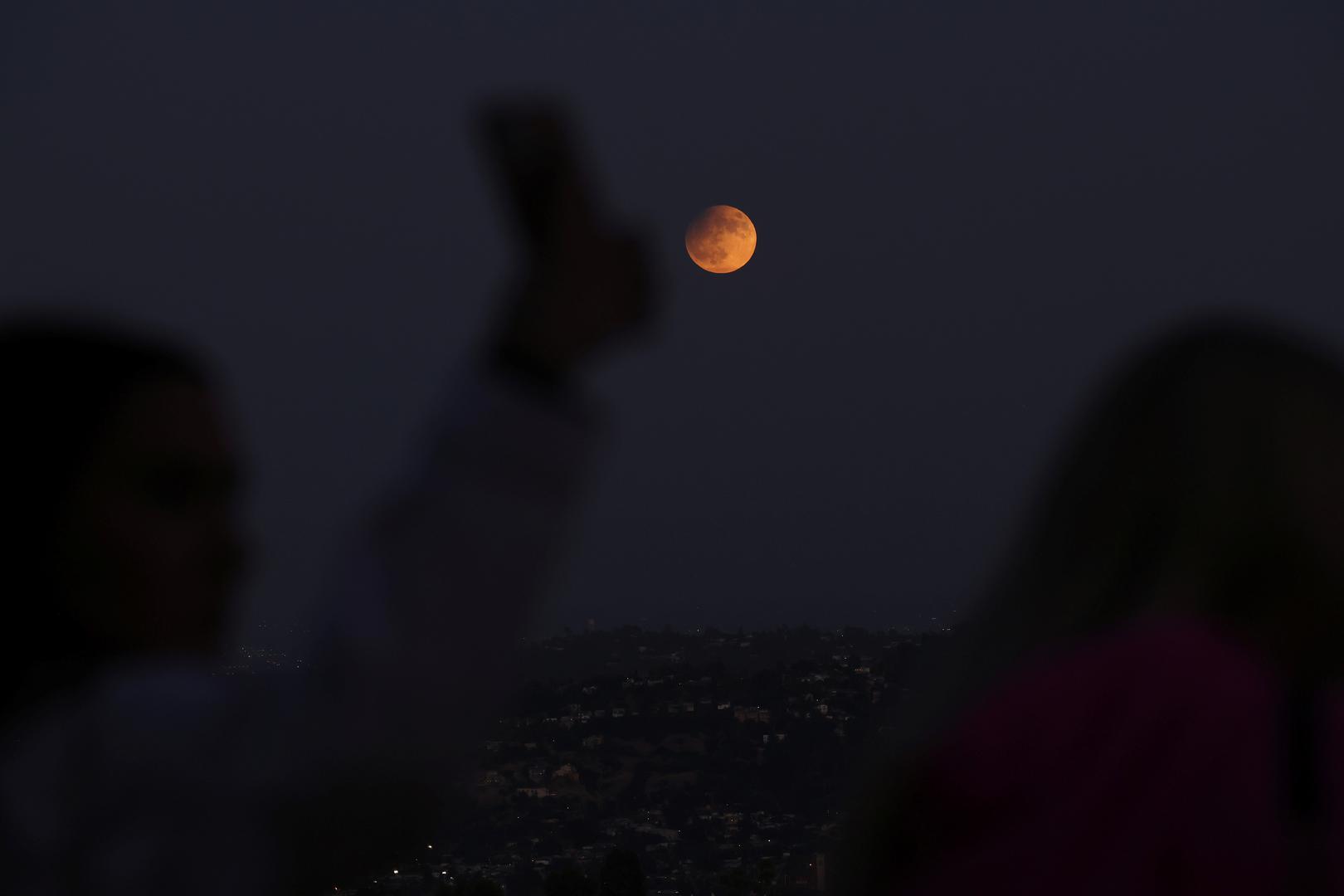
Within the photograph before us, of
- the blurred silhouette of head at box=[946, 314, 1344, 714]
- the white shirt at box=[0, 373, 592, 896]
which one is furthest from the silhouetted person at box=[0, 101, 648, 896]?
the blurred silhouette of head at box=[946, 314, 1344, 714]

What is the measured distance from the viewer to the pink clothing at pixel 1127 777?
3.96 ft

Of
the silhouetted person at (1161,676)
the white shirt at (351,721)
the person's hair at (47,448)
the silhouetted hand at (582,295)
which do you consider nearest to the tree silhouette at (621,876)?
A: the silhouetted person at (1161,676)

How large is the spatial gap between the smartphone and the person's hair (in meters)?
0.48

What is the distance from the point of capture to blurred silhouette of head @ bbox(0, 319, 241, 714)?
1082 mm

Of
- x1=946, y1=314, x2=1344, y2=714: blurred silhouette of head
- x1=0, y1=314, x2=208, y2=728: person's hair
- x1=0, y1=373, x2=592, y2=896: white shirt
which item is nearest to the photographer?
x1=0, y1=373, x2=592, y2=896: white shirt

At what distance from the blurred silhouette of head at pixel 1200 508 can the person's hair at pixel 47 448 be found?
41.1 inches

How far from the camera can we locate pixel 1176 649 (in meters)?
1.29

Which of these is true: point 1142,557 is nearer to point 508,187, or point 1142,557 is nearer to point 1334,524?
point 1334,524

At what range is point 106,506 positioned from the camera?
112cm

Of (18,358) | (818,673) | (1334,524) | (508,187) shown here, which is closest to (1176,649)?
(1334,524)

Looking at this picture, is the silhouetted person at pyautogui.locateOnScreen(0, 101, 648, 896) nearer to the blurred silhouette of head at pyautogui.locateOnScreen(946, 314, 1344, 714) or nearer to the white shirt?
the white shirt

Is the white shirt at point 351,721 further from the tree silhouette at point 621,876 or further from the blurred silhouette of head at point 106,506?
the tree silhouette at point 621,876

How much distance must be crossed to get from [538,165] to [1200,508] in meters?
0.94

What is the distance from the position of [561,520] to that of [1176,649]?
0.77 m
